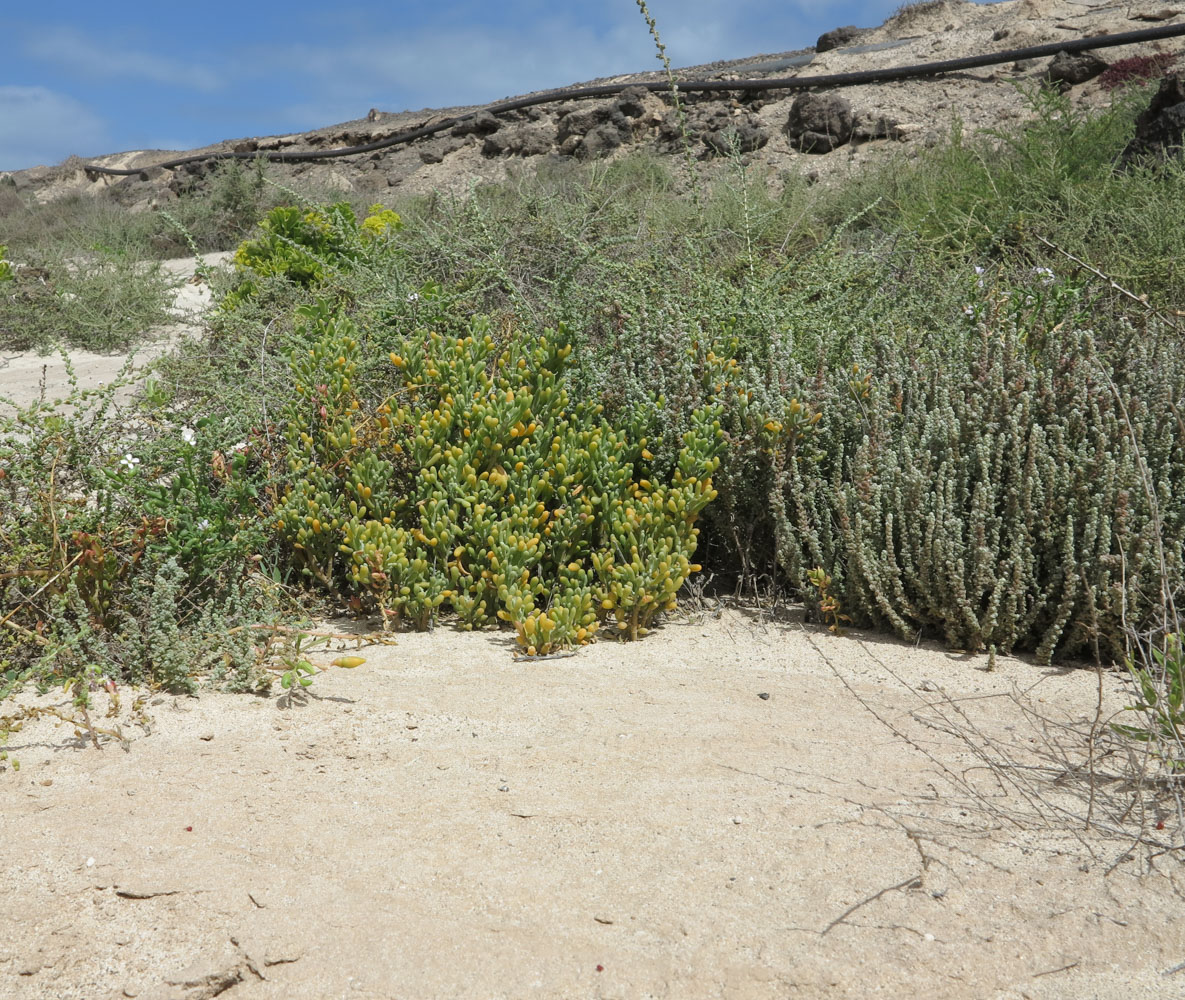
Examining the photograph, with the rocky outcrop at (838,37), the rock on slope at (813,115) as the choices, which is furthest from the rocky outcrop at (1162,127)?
the rocky outcrop at (838,37)

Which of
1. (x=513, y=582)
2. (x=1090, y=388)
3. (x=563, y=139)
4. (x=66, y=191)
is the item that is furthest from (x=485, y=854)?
(x=66, y=191)

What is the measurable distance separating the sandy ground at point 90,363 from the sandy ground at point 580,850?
385cm

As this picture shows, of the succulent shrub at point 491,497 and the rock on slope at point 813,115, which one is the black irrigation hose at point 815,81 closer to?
the rock on slope at point 813,115

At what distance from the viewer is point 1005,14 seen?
18500mm

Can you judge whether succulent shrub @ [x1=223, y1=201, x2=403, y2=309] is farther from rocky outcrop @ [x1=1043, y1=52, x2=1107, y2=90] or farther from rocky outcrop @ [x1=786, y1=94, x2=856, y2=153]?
rocky outcrop @ [x1=1043, y1=52, x2=1107, y2=90]

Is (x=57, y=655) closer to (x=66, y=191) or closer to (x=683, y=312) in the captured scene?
(x=683, y=312)

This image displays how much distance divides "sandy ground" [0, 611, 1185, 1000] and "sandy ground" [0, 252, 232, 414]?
385cm

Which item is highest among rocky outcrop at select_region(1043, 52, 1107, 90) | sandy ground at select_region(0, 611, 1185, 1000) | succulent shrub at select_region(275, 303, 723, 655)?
rocky outcrop at select_region(1043, 52, 1107, 90)

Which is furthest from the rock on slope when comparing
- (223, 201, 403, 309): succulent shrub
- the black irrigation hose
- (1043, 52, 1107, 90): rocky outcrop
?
(223, 201, 403, 309): succulent shrub

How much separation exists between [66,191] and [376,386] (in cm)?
2219

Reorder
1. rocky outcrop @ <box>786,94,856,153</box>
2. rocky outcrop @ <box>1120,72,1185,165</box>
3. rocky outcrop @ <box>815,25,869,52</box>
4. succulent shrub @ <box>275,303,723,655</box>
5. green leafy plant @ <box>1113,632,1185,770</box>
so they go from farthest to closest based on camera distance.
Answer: rocky outcrop @ <box>815,25,869,52</box>
rocky outcrop @ <box>786,94,856,153</box>
rocky outcrop @ <box>1120,72,1185,165</box>
succulent shrub @ <box>275,303,723,655</box>
green leafy plant @ <box>1113,632,1185,770</box>

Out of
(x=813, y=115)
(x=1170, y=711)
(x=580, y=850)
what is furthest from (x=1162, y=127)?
(x=580, y=850)

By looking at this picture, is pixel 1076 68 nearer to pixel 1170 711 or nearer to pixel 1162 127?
pixel 1162 127

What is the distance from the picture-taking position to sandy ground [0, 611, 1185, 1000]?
1.93 meters
